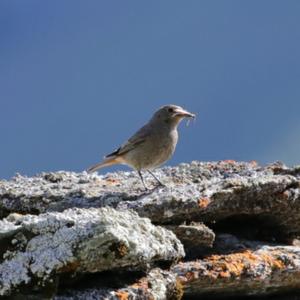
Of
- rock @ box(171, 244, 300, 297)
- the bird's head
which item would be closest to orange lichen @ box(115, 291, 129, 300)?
rock @ box(171, 244, 300, 297)

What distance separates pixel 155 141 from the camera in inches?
540

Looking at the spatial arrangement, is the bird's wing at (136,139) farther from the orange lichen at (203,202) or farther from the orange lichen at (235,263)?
the orange lichen at (235,263)

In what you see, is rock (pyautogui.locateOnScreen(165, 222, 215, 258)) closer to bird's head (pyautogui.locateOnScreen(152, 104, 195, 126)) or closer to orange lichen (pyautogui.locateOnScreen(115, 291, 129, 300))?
orange lichen (pyautogui.locateOnScreen(115, 291, 129, 300))

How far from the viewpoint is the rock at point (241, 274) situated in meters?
7.72

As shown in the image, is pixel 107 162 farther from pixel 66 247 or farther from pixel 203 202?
pixel 66 247

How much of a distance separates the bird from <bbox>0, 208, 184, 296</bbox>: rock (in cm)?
692

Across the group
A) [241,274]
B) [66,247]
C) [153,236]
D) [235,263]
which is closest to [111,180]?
[235,263]

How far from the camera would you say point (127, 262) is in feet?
21.4

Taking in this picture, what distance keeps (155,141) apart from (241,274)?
237 inches

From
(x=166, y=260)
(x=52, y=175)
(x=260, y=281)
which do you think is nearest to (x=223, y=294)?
(x=260, y=281)

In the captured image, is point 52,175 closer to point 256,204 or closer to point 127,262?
point 256,204

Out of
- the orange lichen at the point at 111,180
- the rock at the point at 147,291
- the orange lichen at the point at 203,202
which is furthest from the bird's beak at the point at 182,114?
the rock at the point at 147,291

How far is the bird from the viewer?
1368 cm

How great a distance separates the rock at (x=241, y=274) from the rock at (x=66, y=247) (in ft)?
3.88
